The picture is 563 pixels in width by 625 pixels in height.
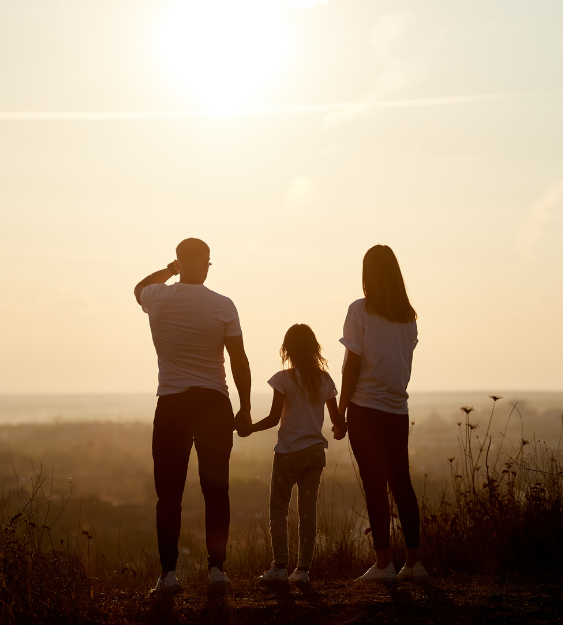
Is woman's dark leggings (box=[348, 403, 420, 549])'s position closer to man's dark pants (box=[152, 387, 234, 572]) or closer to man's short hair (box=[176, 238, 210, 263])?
man's dark pants (box=[152, 387, 234, 572])

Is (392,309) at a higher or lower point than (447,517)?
higher

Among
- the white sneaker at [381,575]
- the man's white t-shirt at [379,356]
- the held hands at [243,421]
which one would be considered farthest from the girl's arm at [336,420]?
the white sneaker at [381,575]

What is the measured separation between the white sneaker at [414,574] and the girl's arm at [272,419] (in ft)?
4.28

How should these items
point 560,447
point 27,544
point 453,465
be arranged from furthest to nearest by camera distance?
point 560,447
point 453,465
point 27,544

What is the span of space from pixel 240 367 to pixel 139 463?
41335mm

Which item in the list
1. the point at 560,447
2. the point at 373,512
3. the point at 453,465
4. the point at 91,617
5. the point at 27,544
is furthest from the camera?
the point at 560,447

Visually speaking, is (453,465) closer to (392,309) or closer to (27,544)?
(392,309)

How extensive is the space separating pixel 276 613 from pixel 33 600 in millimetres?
1298

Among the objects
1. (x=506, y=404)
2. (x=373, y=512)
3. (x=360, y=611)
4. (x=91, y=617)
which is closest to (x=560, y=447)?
(x=506, y=404)

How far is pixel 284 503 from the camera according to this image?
5.00m

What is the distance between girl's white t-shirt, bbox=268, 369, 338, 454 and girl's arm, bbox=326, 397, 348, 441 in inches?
2.8

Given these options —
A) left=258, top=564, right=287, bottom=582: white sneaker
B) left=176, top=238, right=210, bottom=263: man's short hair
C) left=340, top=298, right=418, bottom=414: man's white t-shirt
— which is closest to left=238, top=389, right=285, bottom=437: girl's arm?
left=340, top=298, right=418, bottom=414: man's white t-shirt

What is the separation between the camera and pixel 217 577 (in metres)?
4.55

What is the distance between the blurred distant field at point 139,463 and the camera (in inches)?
234
